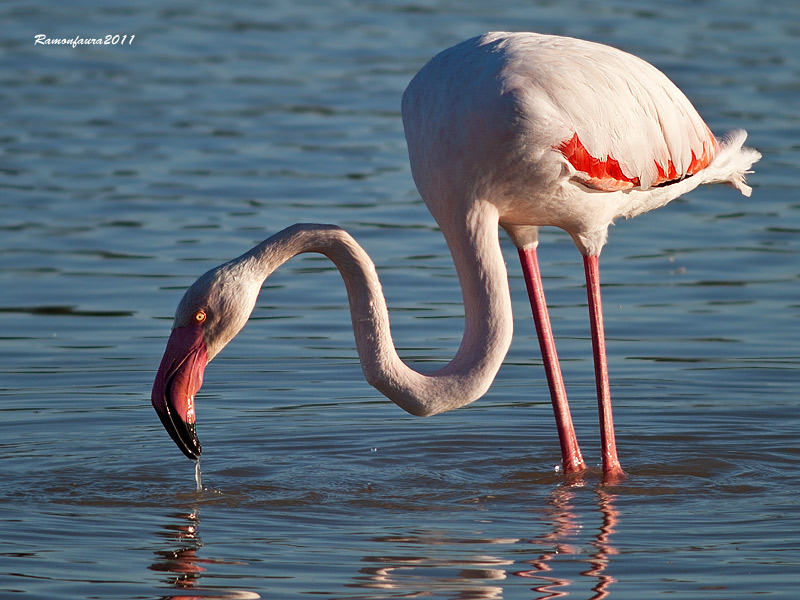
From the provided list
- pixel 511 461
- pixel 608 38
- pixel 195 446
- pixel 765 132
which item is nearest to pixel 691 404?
pixel 511 461

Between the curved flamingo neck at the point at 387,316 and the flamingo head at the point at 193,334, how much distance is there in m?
0.12

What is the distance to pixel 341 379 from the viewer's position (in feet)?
31.9

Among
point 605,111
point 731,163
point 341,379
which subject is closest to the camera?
point 605,111

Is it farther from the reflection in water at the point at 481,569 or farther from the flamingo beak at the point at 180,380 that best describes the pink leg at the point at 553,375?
the flamingo beak at the point at 180,380

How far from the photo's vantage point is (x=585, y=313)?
1108cm

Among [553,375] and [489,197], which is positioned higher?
[489,197]

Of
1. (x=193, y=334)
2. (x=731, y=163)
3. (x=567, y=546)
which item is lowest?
(x=567, y=546)

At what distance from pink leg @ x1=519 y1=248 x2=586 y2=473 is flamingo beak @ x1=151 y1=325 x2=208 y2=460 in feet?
6.03

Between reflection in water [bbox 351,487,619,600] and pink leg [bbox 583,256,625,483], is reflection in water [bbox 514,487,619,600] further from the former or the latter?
pink leg [bbox 583,256,625,483]

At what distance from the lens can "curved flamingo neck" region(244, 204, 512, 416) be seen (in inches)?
268

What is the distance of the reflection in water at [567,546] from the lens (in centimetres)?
594

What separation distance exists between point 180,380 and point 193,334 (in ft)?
0.69

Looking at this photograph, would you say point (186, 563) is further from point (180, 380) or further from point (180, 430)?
point (180, 380)

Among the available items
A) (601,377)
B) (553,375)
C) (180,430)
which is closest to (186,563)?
Result: (180,430)
